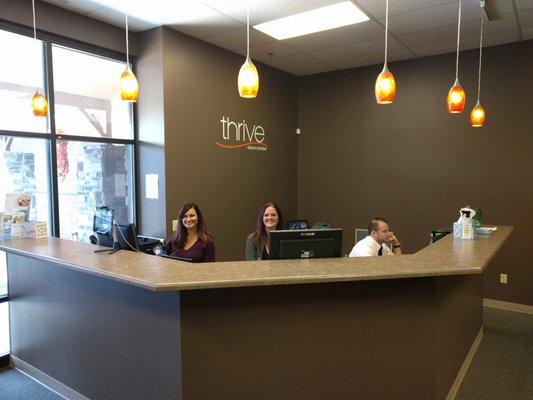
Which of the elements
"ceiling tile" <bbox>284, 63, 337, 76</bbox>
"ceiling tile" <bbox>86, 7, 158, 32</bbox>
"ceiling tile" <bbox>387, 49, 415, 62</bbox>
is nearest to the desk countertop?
"ceiling tile" <bbox>86, 7, 158, 32</bbox>

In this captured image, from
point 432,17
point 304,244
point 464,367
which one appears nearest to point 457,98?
point 432,17

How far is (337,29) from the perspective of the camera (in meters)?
4.24

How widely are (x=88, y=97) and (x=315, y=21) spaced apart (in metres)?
2.50

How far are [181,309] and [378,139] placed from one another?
4330mm

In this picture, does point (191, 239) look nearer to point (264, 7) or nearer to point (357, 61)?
point (264, 7)

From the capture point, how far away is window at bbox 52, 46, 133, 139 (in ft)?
12.8

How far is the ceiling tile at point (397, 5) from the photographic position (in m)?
3.58

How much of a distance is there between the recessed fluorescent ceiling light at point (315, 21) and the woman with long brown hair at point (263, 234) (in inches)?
75.5

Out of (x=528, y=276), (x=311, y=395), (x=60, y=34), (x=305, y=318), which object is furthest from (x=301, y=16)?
(x=528, y=276)

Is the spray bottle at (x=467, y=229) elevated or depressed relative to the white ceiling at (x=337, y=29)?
depressed

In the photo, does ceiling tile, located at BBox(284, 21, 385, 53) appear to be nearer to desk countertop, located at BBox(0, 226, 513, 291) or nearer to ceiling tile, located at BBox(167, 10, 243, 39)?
ceiling tile, located at BBox(167, 10, 243, 39)

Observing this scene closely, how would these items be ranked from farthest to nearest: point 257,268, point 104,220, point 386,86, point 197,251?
point 197,251, point 104,220, point 386,86, point 257,268

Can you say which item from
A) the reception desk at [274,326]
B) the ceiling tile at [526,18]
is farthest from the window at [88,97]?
the ceiling tile at [526,18]

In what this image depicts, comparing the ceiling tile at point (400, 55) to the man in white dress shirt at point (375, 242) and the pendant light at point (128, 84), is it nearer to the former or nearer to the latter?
the man in white dress shirt at point (375, 242)
